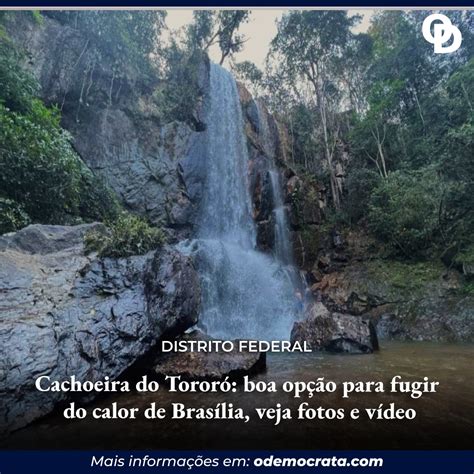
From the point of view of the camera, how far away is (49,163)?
234 inches

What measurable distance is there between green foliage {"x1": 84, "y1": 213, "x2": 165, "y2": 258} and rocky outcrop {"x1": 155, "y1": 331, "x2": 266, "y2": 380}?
4.57 feet

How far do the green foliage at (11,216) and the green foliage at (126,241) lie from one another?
5.63ft

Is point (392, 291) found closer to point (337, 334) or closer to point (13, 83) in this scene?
point (337, 334)

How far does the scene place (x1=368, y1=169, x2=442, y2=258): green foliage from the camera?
7.94 m

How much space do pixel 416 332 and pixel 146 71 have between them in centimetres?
1124

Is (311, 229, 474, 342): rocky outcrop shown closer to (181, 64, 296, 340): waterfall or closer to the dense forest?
the dense forest

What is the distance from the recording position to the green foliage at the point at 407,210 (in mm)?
7938

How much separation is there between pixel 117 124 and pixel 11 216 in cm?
620

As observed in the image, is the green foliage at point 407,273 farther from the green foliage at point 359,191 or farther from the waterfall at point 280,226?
the waterfall at point 280,226

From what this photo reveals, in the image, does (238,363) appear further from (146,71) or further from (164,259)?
(146,71)

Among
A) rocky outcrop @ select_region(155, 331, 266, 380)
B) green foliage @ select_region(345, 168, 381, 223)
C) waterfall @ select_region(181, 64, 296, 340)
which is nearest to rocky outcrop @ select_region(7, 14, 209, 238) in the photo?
waterfall @ select_region(181, 64, 296, 340)

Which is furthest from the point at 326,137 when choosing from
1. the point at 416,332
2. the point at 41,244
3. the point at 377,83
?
the point at 41,244

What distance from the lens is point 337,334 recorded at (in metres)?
5.15

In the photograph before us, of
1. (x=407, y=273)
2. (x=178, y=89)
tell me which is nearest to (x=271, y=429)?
(x=407, y=273)
